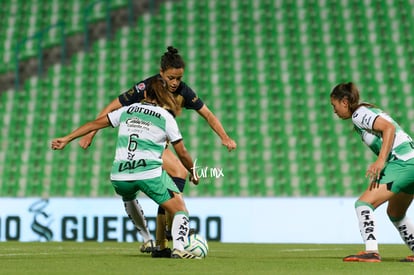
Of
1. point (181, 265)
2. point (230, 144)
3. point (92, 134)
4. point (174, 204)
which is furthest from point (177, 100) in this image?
point (181, 265)

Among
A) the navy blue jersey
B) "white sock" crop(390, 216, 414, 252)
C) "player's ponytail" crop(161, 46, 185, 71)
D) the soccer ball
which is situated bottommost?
the soccer ball

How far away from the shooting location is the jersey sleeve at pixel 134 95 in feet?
28.7

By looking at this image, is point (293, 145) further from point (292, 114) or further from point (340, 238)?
point (340, 238)

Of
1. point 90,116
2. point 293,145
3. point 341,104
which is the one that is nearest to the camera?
point 341,104

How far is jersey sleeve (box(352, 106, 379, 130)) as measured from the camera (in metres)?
7.66

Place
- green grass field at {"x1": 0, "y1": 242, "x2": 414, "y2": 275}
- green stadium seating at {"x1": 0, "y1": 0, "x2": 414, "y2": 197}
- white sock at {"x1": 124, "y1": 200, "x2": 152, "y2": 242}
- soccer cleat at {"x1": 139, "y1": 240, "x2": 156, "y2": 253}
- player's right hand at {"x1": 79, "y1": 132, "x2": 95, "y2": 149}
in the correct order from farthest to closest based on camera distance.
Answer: green stadium seating at {"x1": 0, "y1": 0, "x2": 414, "y2": 197} < soccer cleat at {"x1": 139, "y1": 240, "x2": 156, "y2": 253} < white sock at {"x1": 124, "y1": 200, "x2": 152, "y2": 242} < player's right hand at {"x1": 79, "y1": 132, "x2": 95, "y2": 149} < green grass field at {"x1": 0, "y1": 242, "x2": 414, "y2": 275}

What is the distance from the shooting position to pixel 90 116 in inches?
672

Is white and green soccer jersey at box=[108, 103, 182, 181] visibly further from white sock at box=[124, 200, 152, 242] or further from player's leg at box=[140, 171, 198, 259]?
white sock at box=[124, 200, 152, 242]

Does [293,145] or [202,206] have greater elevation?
[293,145]

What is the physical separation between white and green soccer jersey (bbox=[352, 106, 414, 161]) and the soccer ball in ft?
5.43

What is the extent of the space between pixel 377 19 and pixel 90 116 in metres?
5.57

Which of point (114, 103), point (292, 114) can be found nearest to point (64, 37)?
point (292, 114)

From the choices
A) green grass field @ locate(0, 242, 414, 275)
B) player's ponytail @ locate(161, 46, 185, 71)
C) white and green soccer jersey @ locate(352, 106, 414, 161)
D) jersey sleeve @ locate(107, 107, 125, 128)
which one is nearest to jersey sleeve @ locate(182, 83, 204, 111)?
player's ponytail @ locate(161, 46, 185, 71)

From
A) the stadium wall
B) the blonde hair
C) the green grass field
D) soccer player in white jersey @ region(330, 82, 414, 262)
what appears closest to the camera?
the green grass field
